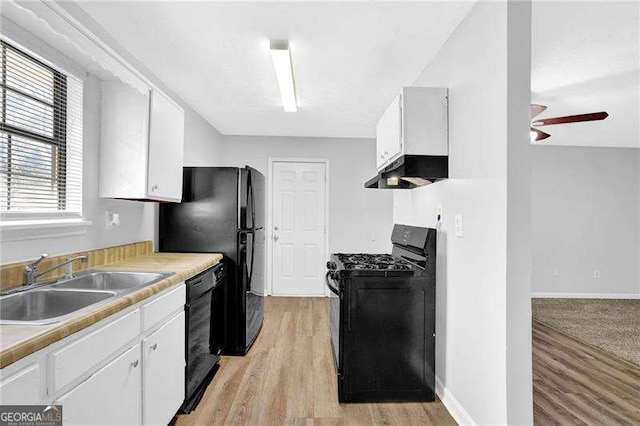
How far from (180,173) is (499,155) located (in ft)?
7.74

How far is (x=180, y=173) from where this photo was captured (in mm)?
2955

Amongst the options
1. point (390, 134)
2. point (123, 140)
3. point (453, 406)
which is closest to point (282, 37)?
point (390, 134)

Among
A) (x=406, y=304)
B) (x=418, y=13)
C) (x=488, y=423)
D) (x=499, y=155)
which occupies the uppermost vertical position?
(x=418, y=13)

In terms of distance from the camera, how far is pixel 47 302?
176 centimetres

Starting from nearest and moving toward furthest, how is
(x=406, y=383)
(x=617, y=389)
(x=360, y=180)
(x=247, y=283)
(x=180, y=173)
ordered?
(x=406, y=383)
(x=617, y=389)
(x=180, y=173)
(x=247, y=283)
(x=360, y=180)

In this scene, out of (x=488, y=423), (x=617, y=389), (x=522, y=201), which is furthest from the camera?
(x=617, y=389)

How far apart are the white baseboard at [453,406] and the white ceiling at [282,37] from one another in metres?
2.35

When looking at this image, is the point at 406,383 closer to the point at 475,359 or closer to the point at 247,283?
the point at 475,359

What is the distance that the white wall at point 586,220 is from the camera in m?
5.75

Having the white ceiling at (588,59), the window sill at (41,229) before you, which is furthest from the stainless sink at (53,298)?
the white ceiling at (588,59)

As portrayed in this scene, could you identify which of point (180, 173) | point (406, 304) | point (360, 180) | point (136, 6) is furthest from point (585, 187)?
point (136, 6)

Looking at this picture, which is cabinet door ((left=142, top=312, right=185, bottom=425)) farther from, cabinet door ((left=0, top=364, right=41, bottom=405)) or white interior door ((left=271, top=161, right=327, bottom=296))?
white interior door ((left=271, top=161, right=327, bottom=296))

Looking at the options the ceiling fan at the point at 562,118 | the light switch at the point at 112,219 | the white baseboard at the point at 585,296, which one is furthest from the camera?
the white baseboard at the point at 585,296

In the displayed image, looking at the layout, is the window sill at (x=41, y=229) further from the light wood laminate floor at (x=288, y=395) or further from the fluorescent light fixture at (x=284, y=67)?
the fluorescent light fixture at (x=284, y=67)
